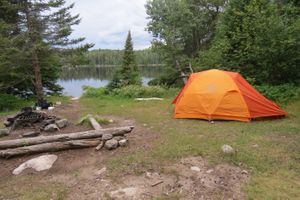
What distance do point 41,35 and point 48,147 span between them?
8.54 m

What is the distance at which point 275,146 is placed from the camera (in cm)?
614

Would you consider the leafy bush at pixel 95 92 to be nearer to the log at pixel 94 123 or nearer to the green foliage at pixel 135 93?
the green foliage at pixel 135 93

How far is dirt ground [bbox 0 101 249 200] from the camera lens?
167 inches

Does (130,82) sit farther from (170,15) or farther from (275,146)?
(275,146)

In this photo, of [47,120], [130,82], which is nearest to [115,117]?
[47,120]

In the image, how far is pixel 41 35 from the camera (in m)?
13.1

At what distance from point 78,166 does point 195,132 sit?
3277mm

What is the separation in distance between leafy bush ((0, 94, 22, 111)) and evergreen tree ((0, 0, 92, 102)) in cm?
149

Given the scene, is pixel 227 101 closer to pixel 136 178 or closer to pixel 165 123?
pixel 165 123

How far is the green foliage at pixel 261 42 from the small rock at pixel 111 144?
299 inches

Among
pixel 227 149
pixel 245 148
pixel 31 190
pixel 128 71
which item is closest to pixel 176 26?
pixel 128 71

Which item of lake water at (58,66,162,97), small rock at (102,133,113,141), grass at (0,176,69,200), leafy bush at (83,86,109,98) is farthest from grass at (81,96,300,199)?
lake water at (58,66,162,97)

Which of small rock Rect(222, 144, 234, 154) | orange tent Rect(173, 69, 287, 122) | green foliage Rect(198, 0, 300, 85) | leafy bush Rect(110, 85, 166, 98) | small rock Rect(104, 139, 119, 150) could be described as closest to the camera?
small rock Rect(222, 144, 234, 154)

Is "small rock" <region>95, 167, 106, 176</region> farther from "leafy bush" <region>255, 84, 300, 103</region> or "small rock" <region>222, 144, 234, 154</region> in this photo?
"leafy bush" <region>255, 84, 300, 103</region>
